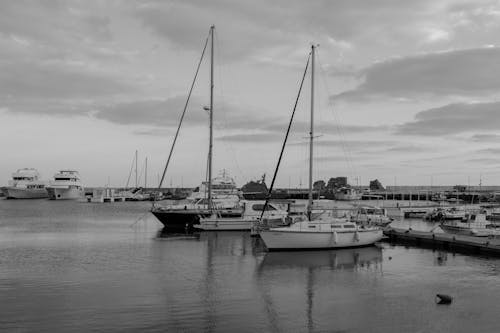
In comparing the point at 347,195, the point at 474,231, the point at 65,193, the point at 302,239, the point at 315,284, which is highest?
the point at 347,195

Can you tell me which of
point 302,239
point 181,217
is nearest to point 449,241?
point 302,239

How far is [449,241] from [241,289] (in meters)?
19.9

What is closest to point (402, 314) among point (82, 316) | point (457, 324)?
point (457, 324)

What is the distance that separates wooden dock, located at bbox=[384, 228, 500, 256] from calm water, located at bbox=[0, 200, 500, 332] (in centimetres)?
176

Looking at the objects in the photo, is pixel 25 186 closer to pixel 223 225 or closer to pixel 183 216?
pixel 183 216

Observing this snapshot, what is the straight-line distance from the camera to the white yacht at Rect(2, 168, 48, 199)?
16800 centimetres

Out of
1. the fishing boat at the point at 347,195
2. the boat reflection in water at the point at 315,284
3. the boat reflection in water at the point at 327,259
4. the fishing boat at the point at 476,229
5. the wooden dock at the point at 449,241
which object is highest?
the fishing boat at the point at 347,195

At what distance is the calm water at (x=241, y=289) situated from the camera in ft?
56.1

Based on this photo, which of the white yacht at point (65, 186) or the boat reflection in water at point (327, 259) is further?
the white yacht at point (65, 186)

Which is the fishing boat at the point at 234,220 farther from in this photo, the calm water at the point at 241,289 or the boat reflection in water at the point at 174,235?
the calm water at the point at 241,289

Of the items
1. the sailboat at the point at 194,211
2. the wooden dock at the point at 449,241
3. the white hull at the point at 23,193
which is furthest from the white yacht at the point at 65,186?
the wooden dock at the point at 449,241

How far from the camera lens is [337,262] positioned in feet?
101

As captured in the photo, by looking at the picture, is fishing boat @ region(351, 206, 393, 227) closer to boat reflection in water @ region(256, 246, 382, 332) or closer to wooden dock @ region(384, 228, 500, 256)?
wooden dock @ region(384, 228, 500, 256)

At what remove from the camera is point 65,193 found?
524ft
